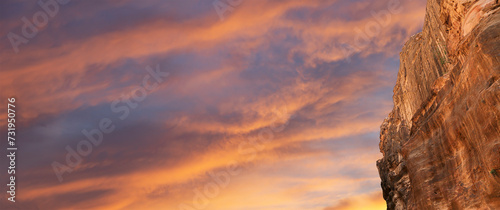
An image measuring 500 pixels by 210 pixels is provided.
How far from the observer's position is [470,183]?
22109mm

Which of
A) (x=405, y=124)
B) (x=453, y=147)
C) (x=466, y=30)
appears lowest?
(x=453, y=147)

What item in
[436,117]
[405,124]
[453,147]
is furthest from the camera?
[405,124]

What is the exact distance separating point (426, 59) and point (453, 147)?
27667 millimetres

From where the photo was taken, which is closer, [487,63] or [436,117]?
[487,63]

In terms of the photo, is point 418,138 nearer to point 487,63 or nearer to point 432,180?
point 432,180

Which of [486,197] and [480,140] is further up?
[480,140]

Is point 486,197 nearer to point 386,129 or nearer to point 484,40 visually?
point 484,40

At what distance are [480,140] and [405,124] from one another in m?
43.6

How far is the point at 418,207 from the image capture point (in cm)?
3055

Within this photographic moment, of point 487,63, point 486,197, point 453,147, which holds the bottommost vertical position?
point 486,197

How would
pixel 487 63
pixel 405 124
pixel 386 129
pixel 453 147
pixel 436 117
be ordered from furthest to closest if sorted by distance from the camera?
pixel 386 129, pixel 405 124, pixel 436 117, pixel 453 147, pixel 487 63

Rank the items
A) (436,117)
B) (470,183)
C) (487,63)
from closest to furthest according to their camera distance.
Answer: (487,63)
(470,183)
(436,117)

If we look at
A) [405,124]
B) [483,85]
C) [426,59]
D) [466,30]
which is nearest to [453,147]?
[483,85]

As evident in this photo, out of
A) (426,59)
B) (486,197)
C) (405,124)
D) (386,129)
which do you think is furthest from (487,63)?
(386,129)
